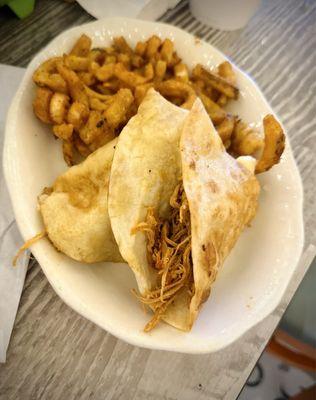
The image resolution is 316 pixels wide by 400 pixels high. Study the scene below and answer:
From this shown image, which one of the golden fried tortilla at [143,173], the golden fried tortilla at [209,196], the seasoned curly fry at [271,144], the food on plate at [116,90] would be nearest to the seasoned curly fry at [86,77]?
the food on plate at [116,90]

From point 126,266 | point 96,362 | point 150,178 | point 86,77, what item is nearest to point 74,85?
point 86,77

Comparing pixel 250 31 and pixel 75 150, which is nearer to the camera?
pixel 75 150

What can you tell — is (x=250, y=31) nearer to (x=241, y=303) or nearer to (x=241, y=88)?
(x=241, y=88)

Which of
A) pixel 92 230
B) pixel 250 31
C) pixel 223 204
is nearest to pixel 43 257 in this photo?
pixel 92 230

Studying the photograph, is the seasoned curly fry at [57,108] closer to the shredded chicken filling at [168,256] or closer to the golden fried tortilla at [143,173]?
the golden fried tortilla at [143,173]

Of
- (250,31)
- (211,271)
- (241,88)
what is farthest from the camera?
→ (250,31)

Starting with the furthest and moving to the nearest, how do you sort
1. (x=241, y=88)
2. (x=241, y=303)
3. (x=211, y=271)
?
(x=241, y=88) → (x=241, y=303) → (x=211, y=271)
